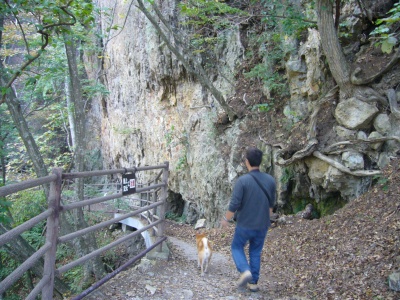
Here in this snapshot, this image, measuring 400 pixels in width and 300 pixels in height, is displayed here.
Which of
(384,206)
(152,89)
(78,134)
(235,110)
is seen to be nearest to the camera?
(384,206)

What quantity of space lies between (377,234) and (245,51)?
7.96 m

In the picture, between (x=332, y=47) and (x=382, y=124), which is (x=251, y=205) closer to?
(x=382, y=124)

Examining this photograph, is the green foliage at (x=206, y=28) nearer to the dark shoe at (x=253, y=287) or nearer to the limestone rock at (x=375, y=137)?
the limestone rock at (x=375, y=137)

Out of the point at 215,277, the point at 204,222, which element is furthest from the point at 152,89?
the point at 215,277

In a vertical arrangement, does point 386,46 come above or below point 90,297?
above

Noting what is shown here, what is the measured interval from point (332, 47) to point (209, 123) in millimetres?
5882

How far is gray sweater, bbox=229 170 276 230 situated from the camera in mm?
3830

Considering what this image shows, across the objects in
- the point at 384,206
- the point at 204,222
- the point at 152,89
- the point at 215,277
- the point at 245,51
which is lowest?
the point at 204,222

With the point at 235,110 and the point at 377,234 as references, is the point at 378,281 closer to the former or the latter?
the point at 377,234

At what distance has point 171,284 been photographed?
4293mm

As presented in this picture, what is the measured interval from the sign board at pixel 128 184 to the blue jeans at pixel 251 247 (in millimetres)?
1501

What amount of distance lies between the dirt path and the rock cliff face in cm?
369

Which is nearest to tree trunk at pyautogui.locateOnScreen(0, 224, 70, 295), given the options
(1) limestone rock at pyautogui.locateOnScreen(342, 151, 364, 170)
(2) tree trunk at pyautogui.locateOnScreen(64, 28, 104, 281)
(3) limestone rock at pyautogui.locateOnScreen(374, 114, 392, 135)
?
(2) tree trunk at pyautogui.locateOnScreen(64, 28, 104, 281)

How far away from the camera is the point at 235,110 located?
1069 cm
